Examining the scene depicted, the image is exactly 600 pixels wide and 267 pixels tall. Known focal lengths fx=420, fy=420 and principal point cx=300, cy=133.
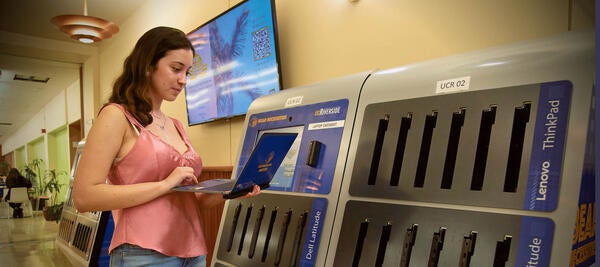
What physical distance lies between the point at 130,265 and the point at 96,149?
36 centimetres

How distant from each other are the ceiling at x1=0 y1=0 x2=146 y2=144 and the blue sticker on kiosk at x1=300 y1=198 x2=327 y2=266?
4.79 meters

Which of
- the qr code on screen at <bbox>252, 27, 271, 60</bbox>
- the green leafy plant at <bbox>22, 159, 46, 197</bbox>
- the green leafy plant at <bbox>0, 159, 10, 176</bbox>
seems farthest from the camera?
the green leafy plant at <bbox>0, 159, 10, 176</bbox>

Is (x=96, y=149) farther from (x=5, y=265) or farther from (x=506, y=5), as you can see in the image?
(x=5, y=265)

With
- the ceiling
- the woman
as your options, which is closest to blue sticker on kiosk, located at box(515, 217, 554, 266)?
the woman

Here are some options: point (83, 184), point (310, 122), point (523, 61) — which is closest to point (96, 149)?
point (83, 184)

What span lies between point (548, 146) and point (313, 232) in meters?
0.66

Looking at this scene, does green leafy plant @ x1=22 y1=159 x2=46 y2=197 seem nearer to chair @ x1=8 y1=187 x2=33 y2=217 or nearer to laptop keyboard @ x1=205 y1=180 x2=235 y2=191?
chair @ x1=8 y1=187 x2=33 y2=217

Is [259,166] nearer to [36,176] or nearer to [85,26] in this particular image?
[85,26]

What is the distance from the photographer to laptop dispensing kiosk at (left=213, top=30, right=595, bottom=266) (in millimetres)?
828

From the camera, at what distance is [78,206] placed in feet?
4.08

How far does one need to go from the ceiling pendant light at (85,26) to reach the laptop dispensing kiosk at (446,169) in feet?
11.8

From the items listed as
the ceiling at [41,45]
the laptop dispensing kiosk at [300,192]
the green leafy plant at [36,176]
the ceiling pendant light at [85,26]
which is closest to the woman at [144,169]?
the laptop dispensing kiosk at [300,192]

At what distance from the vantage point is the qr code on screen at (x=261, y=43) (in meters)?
2.71

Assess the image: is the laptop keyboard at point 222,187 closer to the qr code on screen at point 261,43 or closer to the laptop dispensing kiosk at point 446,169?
the laptop dispensing kiosk at point 446,169
